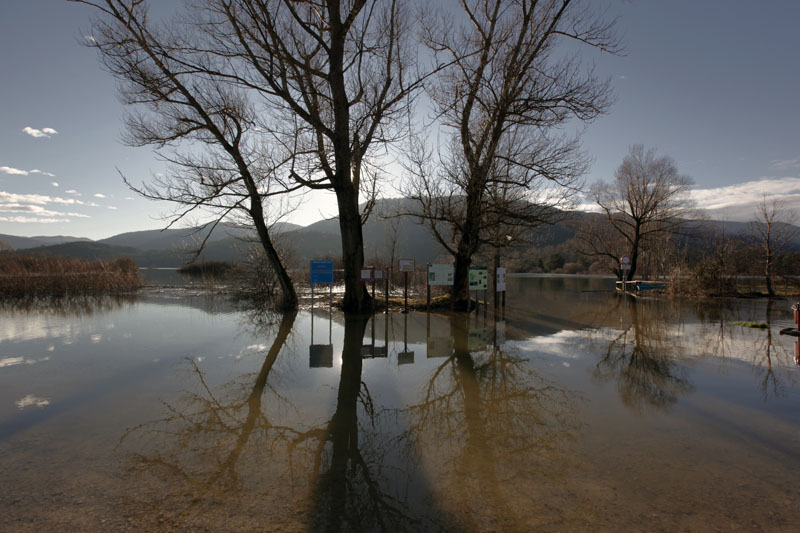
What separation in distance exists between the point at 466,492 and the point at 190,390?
4.04 m

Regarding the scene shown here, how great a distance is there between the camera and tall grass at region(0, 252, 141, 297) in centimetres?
1934

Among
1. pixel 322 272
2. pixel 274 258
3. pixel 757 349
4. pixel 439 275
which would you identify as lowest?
pixel 757 349

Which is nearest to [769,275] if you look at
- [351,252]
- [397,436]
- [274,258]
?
[351,252]

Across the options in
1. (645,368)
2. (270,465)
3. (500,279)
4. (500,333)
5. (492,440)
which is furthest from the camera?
(500,279)

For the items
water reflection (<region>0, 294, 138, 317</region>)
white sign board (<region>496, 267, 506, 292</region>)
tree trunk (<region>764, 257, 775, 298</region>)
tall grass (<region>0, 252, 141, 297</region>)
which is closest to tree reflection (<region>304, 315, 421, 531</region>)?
white sign board (<region>496, 267, 506, 292</region>)

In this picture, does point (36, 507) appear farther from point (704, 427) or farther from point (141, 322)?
point (141, 322)

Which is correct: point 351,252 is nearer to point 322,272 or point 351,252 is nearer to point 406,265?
point 322,272

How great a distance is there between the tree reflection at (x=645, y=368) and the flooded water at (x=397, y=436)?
0.16 feet

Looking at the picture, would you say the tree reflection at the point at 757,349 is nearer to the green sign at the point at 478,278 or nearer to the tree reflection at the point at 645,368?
the tree reflection at the point at 645,368

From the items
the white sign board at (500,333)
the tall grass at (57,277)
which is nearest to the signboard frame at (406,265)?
the white sign board at (500,333)

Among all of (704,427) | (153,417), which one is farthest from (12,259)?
(704,427)

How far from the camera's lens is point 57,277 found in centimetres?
2016

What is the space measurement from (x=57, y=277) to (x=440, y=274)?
19256 millimetres

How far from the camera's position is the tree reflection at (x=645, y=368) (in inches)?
208
